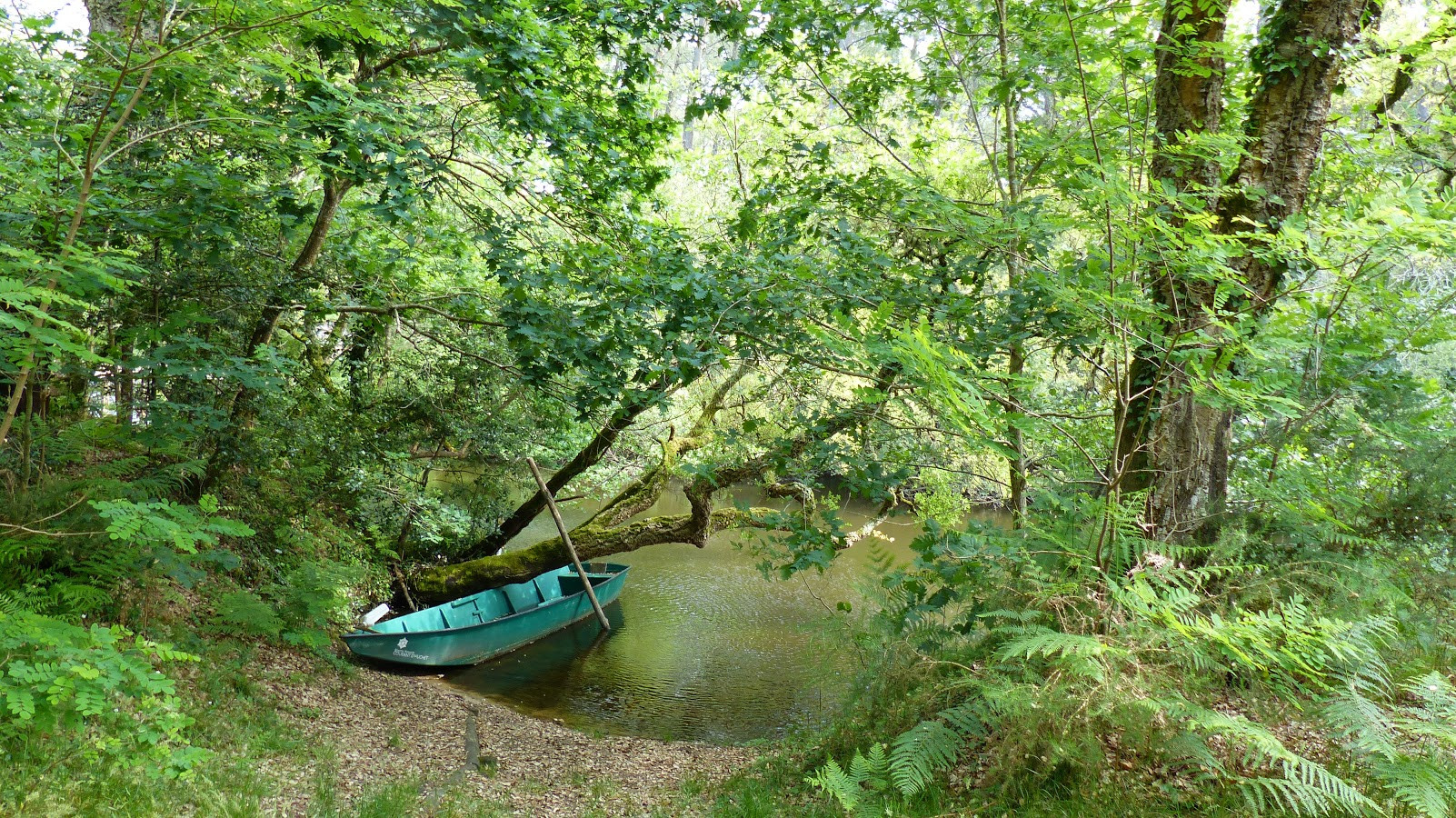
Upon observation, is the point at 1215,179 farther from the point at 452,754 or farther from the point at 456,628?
the point at 456,628

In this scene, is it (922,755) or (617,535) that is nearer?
(922,755)

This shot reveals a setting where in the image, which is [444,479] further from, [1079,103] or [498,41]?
[1079,103]

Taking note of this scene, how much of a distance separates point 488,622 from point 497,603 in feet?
3.54

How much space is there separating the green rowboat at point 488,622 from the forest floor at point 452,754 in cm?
36

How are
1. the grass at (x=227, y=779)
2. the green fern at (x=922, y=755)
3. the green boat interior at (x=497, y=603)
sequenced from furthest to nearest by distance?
1. the green boat interior at (x=497, y=603)
2. the grass at (x=227, y=779)
3. the green fern at (x=922, y=755)

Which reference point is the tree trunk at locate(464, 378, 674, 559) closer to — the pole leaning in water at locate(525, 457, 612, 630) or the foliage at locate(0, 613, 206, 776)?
the pole leaning in water at locate(525, 457, 612, 630)

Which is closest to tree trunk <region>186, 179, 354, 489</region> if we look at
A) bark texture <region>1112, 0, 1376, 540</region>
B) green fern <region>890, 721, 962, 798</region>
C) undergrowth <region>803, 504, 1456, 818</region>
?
undergrowth <region>803, 504, 1456, 818</region>

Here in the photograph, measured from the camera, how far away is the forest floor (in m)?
5.18

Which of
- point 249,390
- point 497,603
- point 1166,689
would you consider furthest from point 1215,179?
point 497,603

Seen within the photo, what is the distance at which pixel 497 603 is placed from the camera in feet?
36.7

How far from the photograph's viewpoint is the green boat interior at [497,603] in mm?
9477

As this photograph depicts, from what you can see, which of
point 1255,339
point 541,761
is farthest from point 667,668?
point 1255,339

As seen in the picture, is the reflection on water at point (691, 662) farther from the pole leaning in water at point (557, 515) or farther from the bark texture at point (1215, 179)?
the bark texture at point (1215, 179)

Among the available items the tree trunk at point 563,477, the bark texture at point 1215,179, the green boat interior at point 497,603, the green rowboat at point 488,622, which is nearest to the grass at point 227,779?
the green rowboat at point 488,622
